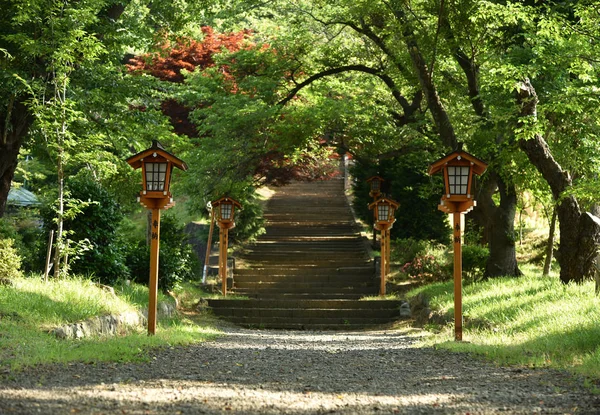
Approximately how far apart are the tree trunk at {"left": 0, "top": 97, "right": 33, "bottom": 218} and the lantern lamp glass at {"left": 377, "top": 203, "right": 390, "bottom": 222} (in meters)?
10.3

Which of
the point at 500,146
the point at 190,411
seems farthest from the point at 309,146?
the point at 190,411

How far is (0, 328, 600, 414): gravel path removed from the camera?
20.4 ft

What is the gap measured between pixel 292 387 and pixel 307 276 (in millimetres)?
17285

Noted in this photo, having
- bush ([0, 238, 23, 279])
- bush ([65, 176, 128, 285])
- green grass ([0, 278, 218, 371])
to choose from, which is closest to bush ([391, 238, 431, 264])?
bush ([65, 176, 128, 285])

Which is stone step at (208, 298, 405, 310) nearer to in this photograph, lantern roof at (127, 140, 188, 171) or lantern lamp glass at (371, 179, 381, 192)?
lantern lamp glass at (371, 179, 381, 192)

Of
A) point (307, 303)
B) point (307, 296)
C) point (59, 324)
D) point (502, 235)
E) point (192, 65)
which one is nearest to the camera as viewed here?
point (59, 324)

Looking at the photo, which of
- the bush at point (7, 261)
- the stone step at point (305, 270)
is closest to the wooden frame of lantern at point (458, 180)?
the bush at point (7, 261)

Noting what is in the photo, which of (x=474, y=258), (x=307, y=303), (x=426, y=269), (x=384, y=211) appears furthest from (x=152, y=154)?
(x=426, y=269)

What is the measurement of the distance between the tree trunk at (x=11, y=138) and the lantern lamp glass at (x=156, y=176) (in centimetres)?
478

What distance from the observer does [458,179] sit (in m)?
12.9

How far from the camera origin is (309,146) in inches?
916

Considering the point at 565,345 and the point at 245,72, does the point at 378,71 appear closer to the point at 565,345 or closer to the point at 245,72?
the point at 245,72

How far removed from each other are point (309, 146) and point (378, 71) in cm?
282

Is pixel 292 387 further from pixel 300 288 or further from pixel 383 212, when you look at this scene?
pixel 300 288
